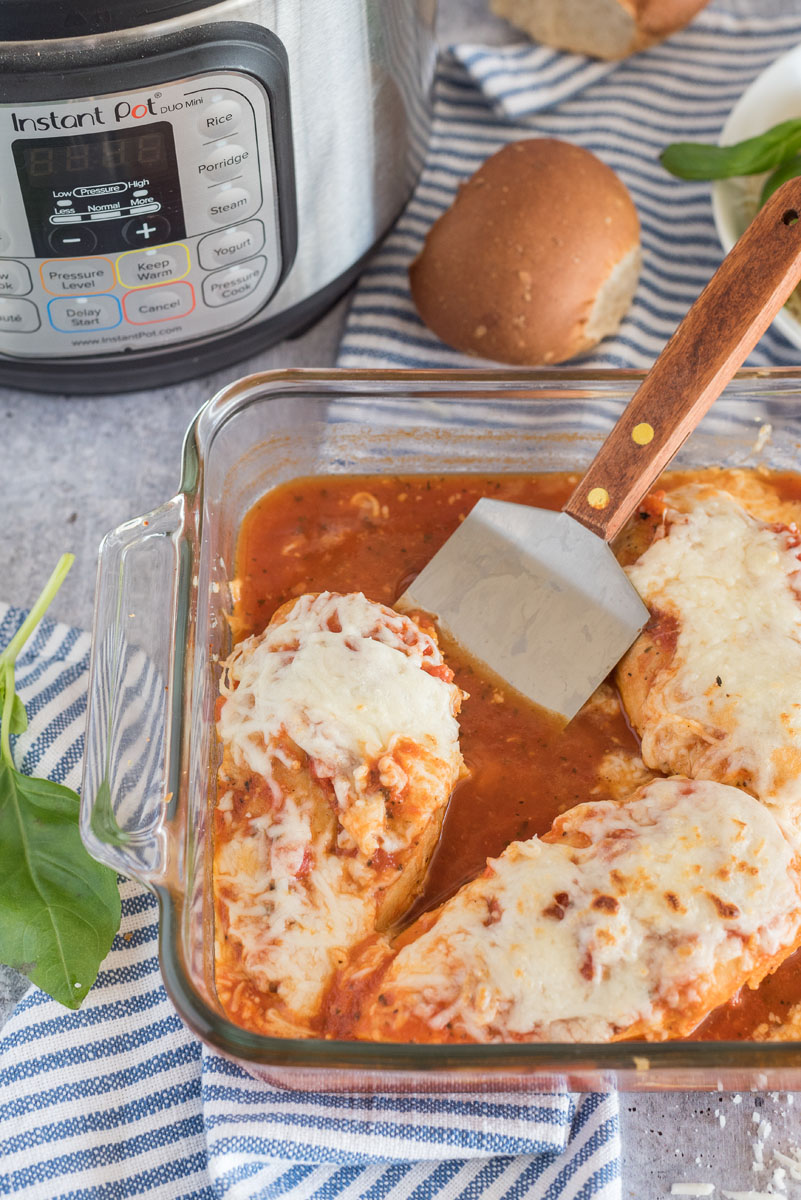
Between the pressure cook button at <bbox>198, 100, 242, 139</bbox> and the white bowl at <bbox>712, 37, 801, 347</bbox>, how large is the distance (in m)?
1.05

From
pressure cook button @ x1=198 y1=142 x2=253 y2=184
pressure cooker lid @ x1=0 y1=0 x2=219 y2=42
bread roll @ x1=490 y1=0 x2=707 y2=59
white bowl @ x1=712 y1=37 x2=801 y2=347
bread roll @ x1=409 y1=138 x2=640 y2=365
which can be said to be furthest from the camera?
bread roll @ x1=490 y1=0 x2=707 y2=59

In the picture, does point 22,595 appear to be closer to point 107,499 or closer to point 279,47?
point 107,499

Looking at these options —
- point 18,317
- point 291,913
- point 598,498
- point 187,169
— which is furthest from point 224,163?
point 291,913

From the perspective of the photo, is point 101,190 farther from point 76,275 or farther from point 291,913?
point 291,913

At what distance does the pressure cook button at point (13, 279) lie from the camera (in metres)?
1.85

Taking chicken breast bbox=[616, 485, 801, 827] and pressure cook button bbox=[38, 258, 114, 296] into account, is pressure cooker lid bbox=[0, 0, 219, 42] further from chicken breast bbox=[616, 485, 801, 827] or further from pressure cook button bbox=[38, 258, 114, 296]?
chicken breast bbox=[616, 485, 801, 827]

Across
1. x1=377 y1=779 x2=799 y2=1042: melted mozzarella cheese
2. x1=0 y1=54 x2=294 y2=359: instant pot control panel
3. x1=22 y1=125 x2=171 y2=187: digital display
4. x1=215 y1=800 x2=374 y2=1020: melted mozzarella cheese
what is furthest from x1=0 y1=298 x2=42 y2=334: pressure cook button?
x1=377 y1=779 x2=799 y2=1042: melted mozzarella cheese

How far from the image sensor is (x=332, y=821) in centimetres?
161

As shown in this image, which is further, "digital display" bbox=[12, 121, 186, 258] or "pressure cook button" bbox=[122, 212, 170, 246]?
"pressure cook button" bbox=[122, 212, 170, 246]

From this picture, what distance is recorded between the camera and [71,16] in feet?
4.96

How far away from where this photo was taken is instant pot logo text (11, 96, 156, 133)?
1.63 metres

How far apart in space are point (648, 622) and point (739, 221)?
101 centimetres

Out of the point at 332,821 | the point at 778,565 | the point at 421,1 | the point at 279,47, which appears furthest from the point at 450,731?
the point at 421,1

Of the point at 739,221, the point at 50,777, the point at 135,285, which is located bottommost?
the point at 50,777
